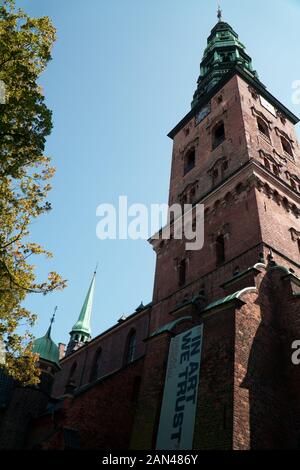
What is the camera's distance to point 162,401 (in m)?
11.7

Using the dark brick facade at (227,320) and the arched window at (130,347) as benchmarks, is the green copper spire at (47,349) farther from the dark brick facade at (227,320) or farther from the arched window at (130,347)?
the arched window at (130,347)

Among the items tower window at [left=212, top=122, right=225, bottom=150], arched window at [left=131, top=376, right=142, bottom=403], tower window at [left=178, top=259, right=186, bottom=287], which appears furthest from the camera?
tower window at [left=212, top=122, right=225, bottom=150]

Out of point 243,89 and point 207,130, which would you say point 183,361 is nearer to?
point 207,130

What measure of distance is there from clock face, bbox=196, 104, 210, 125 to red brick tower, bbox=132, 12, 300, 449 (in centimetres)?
10

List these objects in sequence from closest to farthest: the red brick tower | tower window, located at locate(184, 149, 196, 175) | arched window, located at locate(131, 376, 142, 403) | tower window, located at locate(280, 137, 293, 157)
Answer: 1. the red brick tower
2. arched window, located at locate(131, 376, 142, 403)
3. tower window, located at locate(280, 137, 293, 157)
4. tower window, located at locate(184, 149, 196, 175)

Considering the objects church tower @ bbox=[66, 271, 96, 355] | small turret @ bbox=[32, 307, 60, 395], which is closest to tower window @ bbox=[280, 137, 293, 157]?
small turret @ bbox=[32, 307, 60, 395]

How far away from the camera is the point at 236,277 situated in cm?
1258

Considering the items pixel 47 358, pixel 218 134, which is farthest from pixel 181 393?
pixel 47 358

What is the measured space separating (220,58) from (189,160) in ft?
46.5

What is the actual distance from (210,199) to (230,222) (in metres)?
2.40

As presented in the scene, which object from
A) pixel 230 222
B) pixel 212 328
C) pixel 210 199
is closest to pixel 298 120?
pixel 210 199

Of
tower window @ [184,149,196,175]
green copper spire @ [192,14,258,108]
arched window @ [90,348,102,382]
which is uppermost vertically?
green copper spire @ [192,14,258,108]

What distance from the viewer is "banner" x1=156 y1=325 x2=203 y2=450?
10203mm

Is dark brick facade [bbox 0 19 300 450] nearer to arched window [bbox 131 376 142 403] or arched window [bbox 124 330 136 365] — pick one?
arched window [bbox 131 376 142 403]
